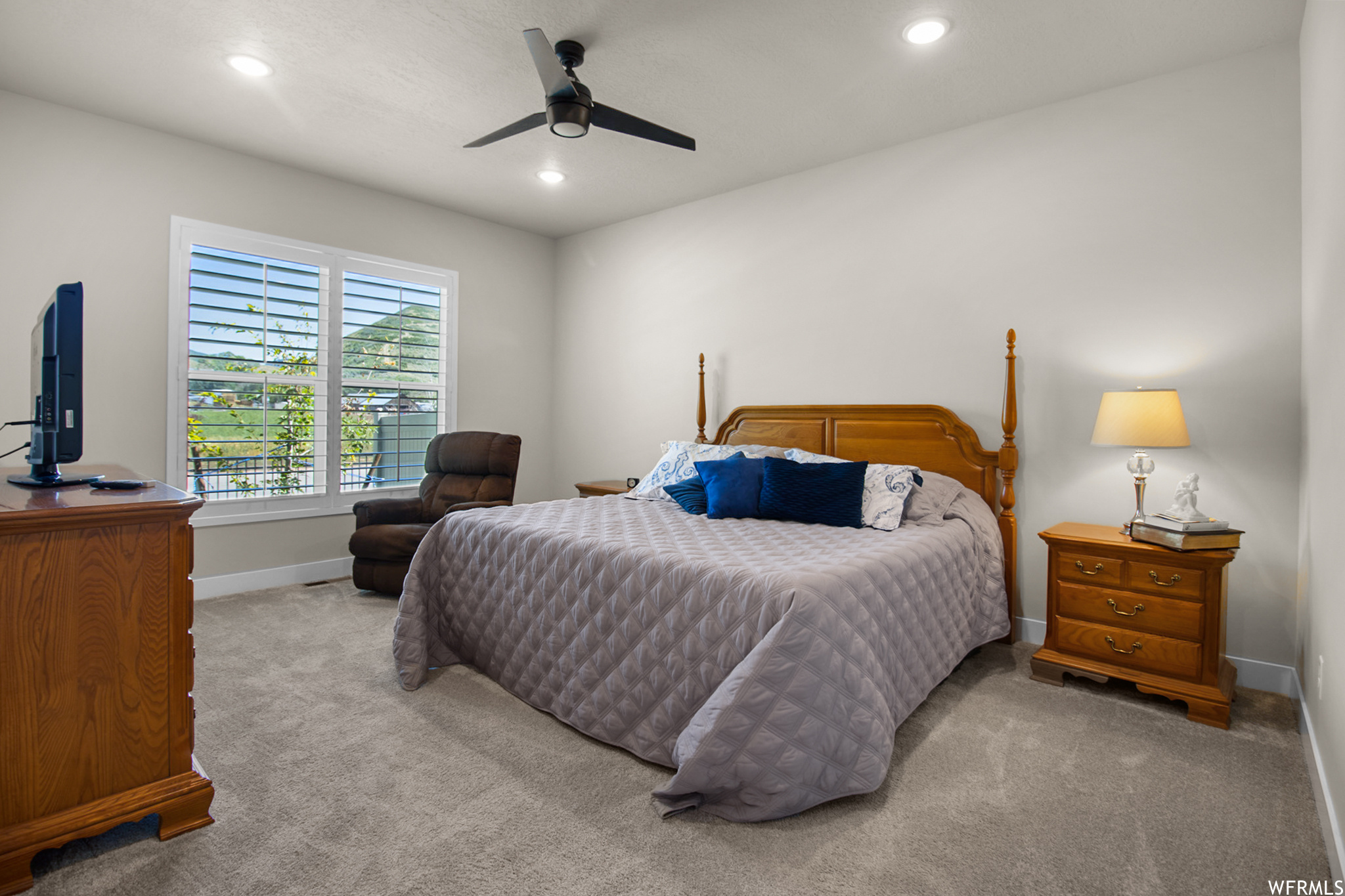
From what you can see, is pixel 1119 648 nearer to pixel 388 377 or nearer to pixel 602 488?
pixel 602 488

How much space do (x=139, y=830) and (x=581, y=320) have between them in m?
4.35

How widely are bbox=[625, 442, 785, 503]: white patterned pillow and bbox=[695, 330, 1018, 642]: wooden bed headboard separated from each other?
0.33 meters

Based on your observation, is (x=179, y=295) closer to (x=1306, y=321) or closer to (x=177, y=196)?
(x=177, y=196)

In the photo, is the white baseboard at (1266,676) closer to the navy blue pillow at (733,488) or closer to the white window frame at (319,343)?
the navy blue pillow at (733,488)

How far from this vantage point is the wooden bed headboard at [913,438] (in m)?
3.21

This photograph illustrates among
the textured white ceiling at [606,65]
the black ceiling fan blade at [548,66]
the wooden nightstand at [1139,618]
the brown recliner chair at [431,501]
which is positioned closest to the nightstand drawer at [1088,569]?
the wooden nightstand at [1139,618]

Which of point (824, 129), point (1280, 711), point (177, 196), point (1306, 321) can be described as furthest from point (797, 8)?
point (177, 196)

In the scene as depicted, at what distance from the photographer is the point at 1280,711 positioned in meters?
2.44

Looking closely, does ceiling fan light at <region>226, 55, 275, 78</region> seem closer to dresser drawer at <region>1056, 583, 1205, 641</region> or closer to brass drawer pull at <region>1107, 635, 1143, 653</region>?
dresser drawer at <region>1056, 583, 1205, 641</region>

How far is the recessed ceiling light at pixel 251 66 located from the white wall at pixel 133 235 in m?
1.15

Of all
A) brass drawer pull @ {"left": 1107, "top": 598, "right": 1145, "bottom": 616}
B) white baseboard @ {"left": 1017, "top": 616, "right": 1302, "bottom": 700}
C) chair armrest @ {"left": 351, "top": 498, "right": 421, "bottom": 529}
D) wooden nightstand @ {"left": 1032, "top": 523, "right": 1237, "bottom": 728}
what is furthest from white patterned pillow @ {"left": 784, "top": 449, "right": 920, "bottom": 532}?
chair armrest @ {"left": 351, "top": 498, "right": 421, "bottom": 529}

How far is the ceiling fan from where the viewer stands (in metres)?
2.40

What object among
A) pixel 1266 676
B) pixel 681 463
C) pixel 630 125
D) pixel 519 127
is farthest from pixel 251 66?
pixel 1266 676

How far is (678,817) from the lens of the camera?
1780 mm
